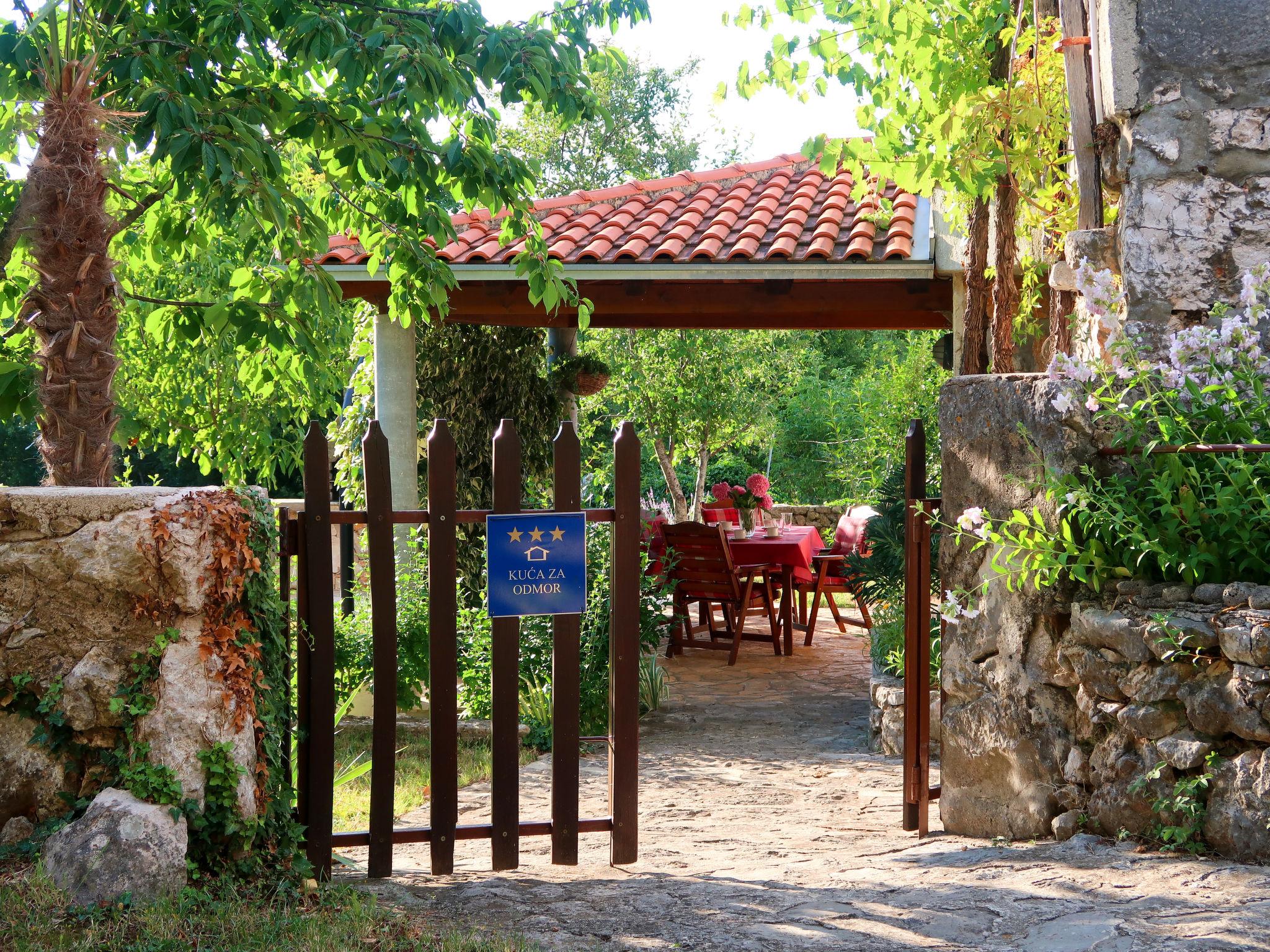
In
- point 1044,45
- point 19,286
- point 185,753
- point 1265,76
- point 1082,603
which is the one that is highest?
point 1044,45

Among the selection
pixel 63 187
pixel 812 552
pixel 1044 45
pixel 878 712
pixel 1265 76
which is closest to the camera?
pixel 63 187

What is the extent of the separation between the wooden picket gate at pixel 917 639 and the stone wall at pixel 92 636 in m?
2.03

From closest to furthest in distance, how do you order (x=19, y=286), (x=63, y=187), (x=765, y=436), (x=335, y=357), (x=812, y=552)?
(x=63, y=187), (x=19, y=286), (x=812, y=552), (x=335, y=357), (x=765, y=436)

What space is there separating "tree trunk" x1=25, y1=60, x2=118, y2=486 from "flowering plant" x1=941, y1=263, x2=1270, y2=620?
2.44 metres

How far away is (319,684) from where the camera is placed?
296 cm

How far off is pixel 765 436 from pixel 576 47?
A: 9954 mm

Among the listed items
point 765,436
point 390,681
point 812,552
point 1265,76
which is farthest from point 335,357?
point 1265,76

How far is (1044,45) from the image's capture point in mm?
4262

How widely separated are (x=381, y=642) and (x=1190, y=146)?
2.92 meters


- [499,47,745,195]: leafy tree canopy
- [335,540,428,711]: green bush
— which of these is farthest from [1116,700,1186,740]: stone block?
[499,47,745,195]: leafy tree canopy

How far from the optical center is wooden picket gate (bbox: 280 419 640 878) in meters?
2.96

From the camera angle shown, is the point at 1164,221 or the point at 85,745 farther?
the point at 1164,221

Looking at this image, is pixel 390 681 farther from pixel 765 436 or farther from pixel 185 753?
pixel 765 436

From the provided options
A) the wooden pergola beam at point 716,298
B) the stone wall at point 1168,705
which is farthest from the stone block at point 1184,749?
the wooden pergola beam at point 716,298
